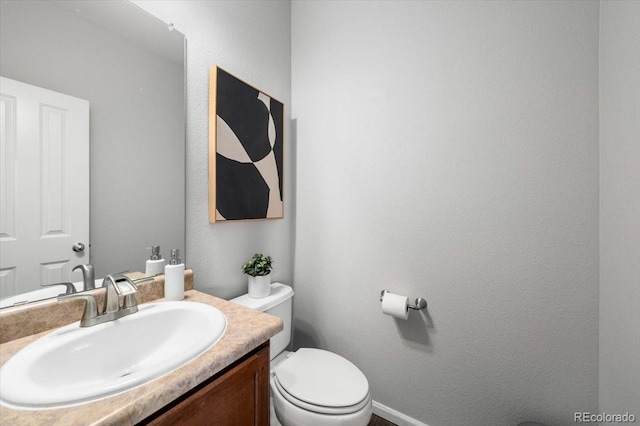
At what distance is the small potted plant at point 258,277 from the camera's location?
1.36 m

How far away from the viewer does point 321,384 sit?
3.71ft

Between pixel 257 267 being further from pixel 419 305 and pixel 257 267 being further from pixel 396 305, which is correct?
pixel 419 305

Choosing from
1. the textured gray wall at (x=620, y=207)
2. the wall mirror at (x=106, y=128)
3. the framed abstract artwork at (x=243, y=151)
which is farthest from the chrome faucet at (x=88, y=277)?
the textured gray wall at (x=620, y=207)

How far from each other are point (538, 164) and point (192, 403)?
1457 millimetres

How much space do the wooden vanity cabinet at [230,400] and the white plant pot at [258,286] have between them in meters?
0.53

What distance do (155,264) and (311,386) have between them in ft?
2.75

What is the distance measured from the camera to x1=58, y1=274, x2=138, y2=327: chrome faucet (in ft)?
2.59

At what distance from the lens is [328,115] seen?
1609 mm

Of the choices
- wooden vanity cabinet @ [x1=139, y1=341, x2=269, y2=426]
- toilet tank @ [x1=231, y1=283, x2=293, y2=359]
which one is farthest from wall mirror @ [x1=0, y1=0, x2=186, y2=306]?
wooden vanity cabinet @ [x1=139, y1=341, x2=269, y2=426]

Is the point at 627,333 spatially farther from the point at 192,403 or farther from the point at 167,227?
the point at 167,227

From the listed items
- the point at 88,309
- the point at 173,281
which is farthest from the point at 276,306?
the point at 88,309

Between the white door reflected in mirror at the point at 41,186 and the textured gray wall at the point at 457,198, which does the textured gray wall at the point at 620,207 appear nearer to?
the textured gray wall at the point at 457,198

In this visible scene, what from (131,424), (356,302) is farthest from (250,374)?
(356,302)

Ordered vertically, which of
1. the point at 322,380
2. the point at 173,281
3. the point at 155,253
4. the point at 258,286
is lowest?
the point at 322,380
